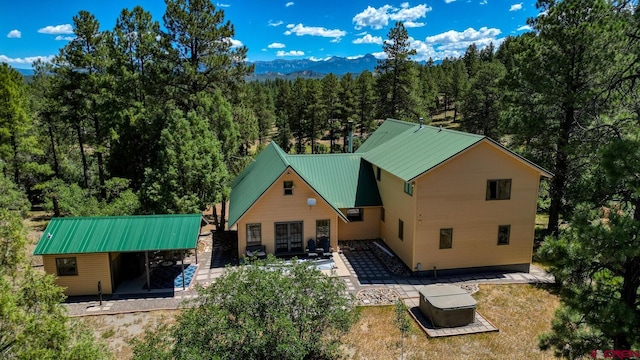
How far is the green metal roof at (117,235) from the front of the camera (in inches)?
647

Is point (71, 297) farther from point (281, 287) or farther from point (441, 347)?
point (441, 347)

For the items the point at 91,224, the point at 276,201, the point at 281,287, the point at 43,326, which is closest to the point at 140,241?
the point at 91,224

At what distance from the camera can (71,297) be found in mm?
16797

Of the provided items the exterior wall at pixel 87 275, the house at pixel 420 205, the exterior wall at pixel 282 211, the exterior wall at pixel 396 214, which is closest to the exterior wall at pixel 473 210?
the house at pixel 420 205

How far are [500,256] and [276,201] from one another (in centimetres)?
1151

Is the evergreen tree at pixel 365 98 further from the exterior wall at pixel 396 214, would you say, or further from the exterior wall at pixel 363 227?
the exterior wall at pixel 396 214

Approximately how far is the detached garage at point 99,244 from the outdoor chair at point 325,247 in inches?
266

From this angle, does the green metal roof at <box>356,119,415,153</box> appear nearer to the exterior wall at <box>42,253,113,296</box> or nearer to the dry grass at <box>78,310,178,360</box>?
the dry grass at <box>78,310,178,360</box>

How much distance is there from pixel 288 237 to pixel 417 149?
27.5 feet

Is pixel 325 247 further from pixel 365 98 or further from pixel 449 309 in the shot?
pixel 365 98

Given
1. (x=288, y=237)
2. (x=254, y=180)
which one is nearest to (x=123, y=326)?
(x=288, y=237)

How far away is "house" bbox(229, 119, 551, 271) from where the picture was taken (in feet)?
60.5

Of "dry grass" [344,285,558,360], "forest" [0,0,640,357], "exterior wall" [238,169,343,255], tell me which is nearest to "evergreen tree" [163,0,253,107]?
"forest" [0,0,640,357]

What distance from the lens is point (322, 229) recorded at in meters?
21.7
